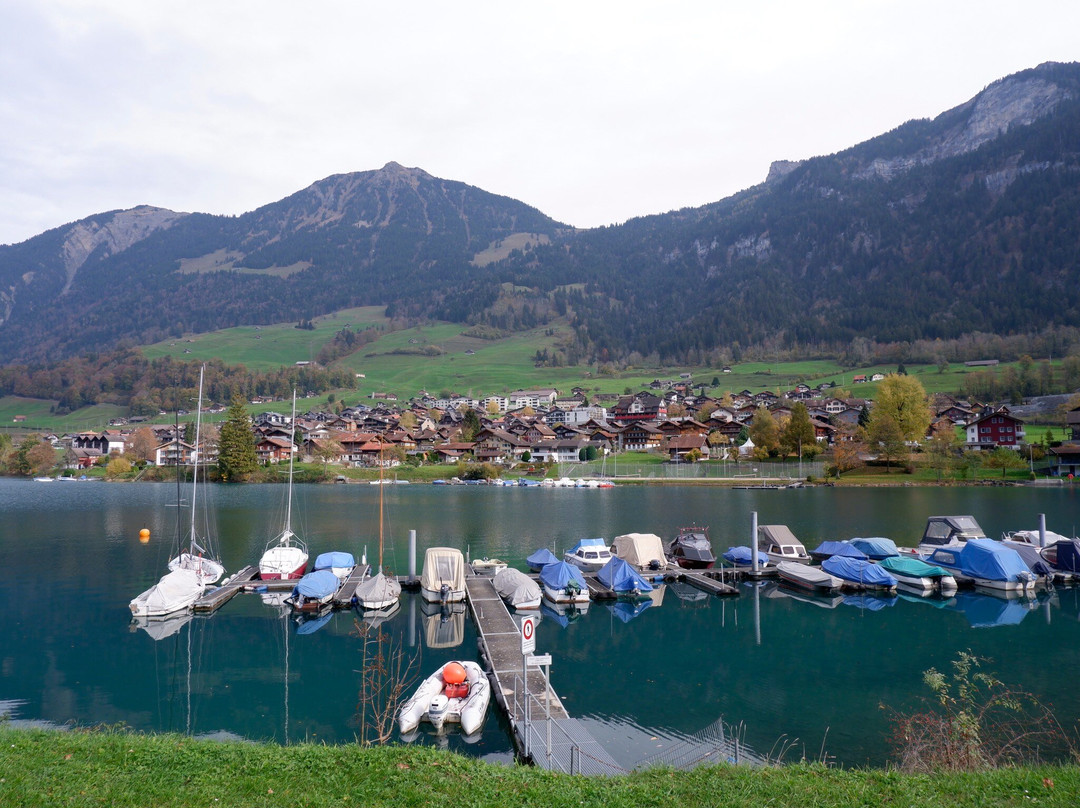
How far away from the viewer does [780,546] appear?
38062 millimetres

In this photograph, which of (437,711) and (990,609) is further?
(990,609)

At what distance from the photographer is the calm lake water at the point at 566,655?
17375 millimetres

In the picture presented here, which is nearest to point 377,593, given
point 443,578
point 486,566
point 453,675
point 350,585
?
point 443,578

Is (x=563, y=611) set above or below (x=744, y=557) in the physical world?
below

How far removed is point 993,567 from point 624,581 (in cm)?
1814

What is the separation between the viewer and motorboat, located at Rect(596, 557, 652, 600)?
103ft

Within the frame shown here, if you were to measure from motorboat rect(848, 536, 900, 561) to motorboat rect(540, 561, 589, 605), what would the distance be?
16369mm

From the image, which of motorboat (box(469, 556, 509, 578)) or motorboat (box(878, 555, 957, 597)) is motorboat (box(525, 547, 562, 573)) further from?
motorboat (box(878, 555, 957, 597))

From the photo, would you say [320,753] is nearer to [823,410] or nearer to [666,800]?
[666,800]

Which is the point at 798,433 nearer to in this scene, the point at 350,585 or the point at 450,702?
the point at 350,585

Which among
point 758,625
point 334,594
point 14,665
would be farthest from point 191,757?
point 758,625

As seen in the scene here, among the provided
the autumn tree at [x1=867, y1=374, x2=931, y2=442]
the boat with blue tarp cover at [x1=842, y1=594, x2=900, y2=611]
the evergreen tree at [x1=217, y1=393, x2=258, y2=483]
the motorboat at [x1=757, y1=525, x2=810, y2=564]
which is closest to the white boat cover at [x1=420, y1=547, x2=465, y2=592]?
the boat with blue tarp cover at [x1=842, y1=594, x2=900, y2=611]

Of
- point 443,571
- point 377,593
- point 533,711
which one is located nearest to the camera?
point 533,711

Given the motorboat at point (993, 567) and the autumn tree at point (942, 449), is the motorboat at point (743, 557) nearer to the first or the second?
the motorboat at point (993, 567)
